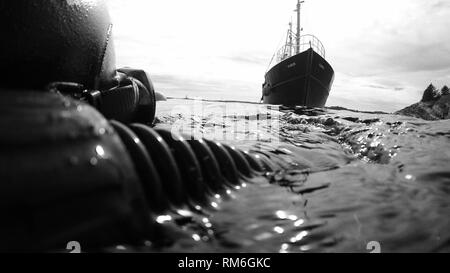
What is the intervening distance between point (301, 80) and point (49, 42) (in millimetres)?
20853

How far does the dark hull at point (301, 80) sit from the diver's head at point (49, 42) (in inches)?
765

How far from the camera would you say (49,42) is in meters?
3.99

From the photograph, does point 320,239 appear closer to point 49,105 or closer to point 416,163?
point 49,105

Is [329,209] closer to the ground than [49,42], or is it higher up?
closer to the ground

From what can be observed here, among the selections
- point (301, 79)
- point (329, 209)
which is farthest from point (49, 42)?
point (301, 79)

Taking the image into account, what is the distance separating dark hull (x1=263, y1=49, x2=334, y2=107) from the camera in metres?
22.9

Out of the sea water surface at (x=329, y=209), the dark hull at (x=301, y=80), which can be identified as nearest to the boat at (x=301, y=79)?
the dark hull at (x=301, y=80)

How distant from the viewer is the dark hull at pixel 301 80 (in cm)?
2294

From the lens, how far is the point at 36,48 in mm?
3863

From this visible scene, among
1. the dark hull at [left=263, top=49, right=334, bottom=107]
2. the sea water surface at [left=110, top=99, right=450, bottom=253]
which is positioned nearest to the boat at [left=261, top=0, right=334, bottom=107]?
the dark hull at [left=263, top=49, right=334, bottom=107]

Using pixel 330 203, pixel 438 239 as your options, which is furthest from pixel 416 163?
pixel 438 239

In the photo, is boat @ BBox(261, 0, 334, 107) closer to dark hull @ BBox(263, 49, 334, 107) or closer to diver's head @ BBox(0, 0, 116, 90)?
dark hull @ BBox(263, 49, 334, 107)

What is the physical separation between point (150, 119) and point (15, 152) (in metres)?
5.94

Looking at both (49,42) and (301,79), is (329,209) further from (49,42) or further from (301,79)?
(301,79)
